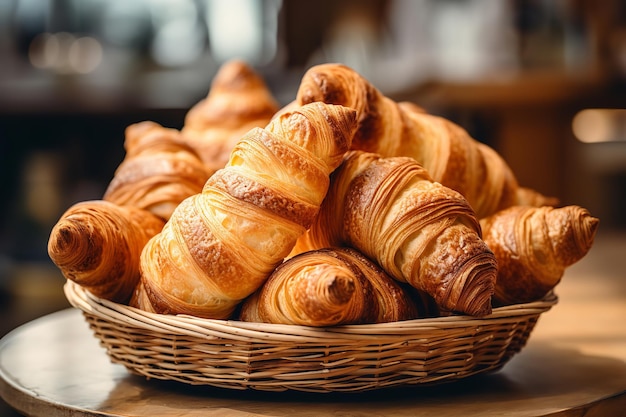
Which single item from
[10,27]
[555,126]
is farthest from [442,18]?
[10,27]

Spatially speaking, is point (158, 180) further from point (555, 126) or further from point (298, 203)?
point (555, 126)

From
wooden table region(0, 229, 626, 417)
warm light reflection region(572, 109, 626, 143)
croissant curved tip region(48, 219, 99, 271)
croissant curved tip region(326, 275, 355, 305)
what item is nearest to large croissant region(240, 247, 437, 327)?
croissant curved tip region(326, 275, 355, 305)

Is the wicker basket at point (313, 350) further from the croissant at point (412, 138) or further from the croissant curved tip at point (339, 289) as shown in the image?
the croissant at point (412, 138)

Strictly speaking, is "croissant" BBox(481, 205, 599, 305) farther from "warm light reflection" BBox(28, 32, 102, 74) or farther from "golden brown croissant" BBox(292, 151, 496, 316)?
"warm light reflection" BBox(28, 32, 102, 74)

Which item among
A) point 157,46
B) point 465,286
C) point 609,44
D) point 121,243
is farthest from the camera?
point 157,46

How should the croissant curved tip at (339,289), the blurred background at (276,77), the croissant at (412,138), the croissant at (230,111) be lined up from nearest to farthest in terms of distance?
the croissant curved tip at (339,289) → the croissant at (412,138) → the croissant at (230,111) → the blurred background at (276,77)

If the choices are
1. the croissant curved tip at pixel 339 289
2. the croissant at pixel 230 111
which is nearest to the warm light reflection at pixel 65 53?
the croissant at pixel 230 111

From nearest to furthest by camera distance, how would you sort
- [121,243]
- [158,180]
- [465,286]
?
[465,286] → [121,243] → [158,180]

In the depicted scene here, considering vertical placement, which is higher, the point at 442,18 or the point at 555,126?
the point at 442,18
